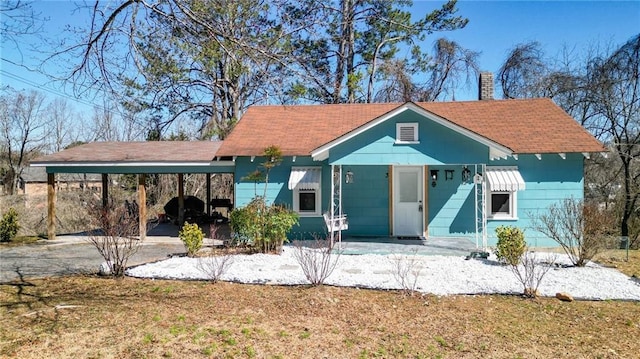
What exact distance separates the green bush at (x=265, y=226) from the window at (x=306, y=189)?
171 centimetres

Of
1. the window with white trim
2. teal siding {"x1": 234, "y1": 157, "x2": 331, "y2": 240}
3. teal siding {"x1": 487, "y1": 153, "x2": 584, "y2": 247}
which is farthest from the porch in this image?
teal siding {"x1": 487, "y1": 153, "x2": 584, "y2": 247}

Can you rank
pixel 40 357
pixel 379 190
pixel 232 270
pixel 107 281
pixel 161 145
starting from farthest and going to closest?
pixel 161 145 → pixel 379 190 → pixel 232 270 → pixel 107 281 → pixel 40 357

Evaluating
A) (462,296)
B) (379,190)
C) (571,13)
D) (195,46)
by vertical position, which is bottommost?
(462,296)

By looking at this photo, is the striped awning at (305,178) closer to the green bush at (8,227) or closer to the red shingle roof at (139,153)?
the red shingle roof at (139,153)

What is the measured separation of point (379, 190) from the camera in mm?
13945

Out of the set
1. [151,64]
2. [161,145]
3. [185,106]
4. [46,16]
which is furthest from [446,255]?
[185,106]

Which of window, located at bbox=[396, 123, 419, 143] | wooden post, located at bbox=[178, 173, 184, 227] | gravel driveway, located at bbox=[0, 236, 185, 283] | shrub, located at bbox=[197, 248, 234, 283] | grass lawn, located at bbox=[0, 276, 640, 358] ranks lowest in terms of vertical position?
grass lawn, located at bbox=[0, 276, 640, 358]

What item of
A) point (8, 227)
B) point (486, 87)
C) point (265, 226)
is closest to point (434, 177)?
point (265, 226)

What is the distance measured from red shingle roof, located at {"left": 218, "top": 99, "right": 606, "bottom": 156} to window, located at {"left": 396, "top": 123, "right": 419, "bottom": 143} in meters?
1.46

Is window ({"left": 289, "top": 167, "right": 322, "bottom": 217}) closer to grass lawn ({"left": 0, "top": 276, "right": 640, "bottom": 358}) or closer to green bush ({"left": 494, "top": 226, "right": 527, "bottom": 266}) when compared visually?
grass lawn ({"left": 0, "top": 276, "right": 640, "bottom": 358})

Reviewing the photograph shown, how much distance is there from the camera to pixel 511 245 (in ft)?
32.7

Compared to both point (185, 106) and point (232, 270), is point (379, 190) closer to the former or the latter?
point (232, 270)

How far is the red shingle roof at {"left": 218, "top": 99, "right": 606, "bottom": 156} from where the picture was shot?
1361cm

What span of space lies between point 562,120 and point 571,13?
442cm
